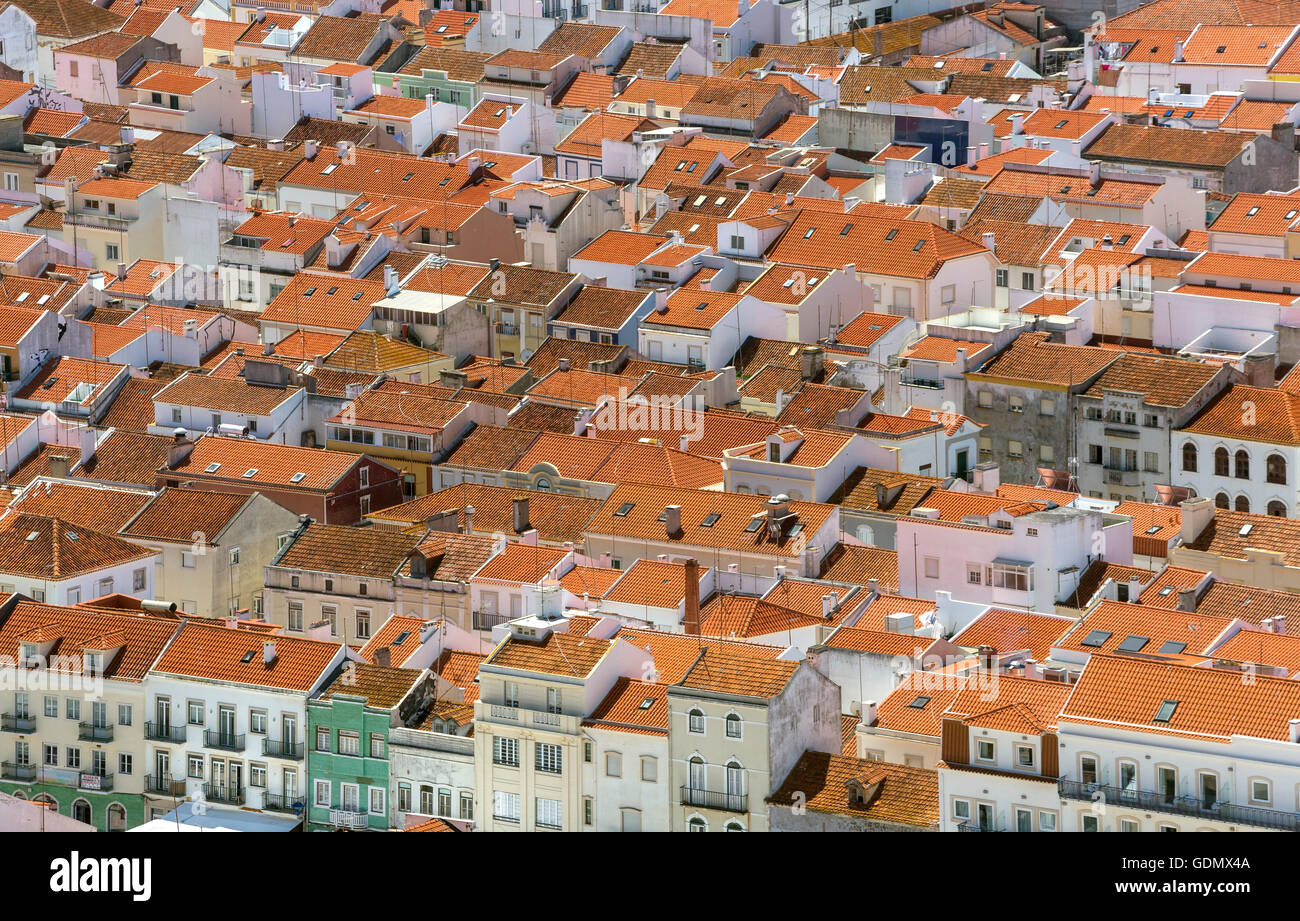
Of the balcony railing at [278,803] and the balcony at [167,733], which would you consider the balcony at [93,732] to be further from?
the balcony railing at [278,803]

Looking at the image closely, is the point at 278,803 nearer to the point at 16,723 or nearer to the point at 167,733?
the point at 167,733

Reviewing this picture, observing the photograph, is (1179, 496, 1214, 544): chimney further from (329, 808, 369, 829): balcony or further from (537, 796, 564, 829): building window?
(329, 808, 369, 829): balcony

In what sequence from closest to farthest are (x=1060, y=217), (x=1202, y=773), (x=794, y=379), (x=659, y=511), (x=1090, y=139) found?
(x=1202, y=773), (x=659, y=511), (x=794, y=379), (x=1060, y=217), (x=1090, y=139)

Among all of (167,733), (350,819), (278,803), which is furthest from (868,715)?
(167,733)

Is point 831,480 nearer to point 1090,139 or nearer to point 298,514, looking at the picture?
point 298,514

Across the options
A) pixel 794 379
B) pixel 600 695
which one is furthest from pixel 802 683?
pixel 794 379

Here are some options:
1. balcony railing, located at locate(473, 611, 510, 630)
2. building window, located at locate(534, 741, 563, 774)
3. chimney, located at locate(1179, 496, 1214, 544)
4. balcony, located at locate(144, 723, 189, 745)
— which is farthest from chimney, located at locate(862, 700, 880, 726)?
chimney, located at locate(1179, 496, 1214, 544)

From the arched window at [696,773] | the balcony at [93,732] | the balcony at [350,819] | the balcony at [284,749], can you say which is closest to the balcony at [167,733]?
the balcony at [93,732]
